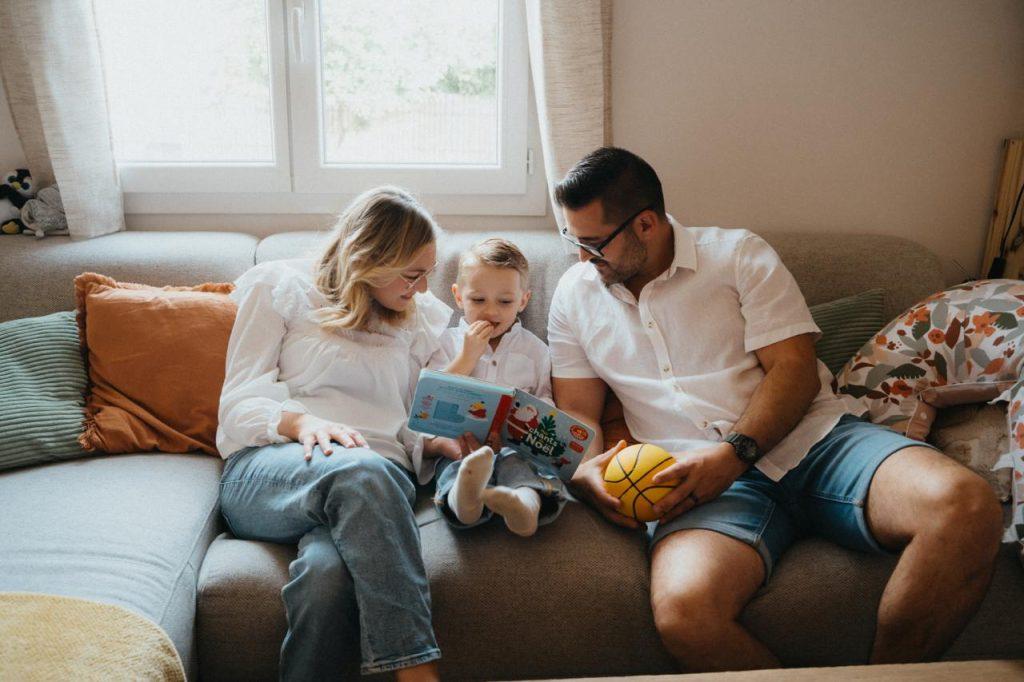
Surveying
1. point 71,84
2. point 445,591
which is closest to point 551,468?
point 445,591

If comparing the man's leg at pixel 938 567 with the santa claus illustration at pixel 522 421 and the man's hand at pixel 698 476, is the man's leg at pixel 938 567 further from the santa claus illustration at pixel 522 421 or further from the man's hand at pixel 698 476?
the santa claus illustration at pixel 522 421

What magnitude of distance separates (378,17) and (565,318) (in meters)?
1.22

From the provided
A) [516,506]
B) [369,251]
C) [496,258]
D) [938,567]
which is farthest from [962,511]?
[369,251]

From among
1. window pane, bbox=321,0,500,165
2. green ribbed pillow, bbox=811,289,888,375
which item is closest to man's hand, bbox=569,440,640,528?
green ribbed pillow, bbox=811,289,888,375

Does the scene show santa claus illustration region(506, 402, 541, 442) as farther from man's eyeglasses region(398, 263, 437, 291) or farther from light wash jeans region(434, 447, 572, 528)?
man's eyeglasses region(398, 263, 437, 291)

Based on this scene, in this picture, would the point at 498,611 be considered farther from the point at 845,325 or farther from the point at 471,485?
the point at 845,325

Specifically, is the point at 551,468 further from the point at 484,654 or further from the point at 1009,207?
the point at 1009,207

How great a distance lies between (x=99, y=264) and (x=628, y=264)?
1491 mm

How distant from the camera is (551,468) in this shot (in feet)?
5.70

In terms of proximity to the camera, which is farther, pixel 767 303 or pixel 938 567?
pixel 767 303

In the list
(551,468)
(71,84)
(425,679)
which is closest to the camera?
(425,679)

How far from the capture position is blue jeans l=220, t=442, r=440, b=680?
1.37 meters

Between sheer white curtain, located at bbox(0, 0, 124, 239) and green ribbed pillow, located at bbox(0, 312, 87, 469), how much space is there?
0.48 m

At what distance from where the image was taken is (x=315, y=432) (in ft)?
5.32
